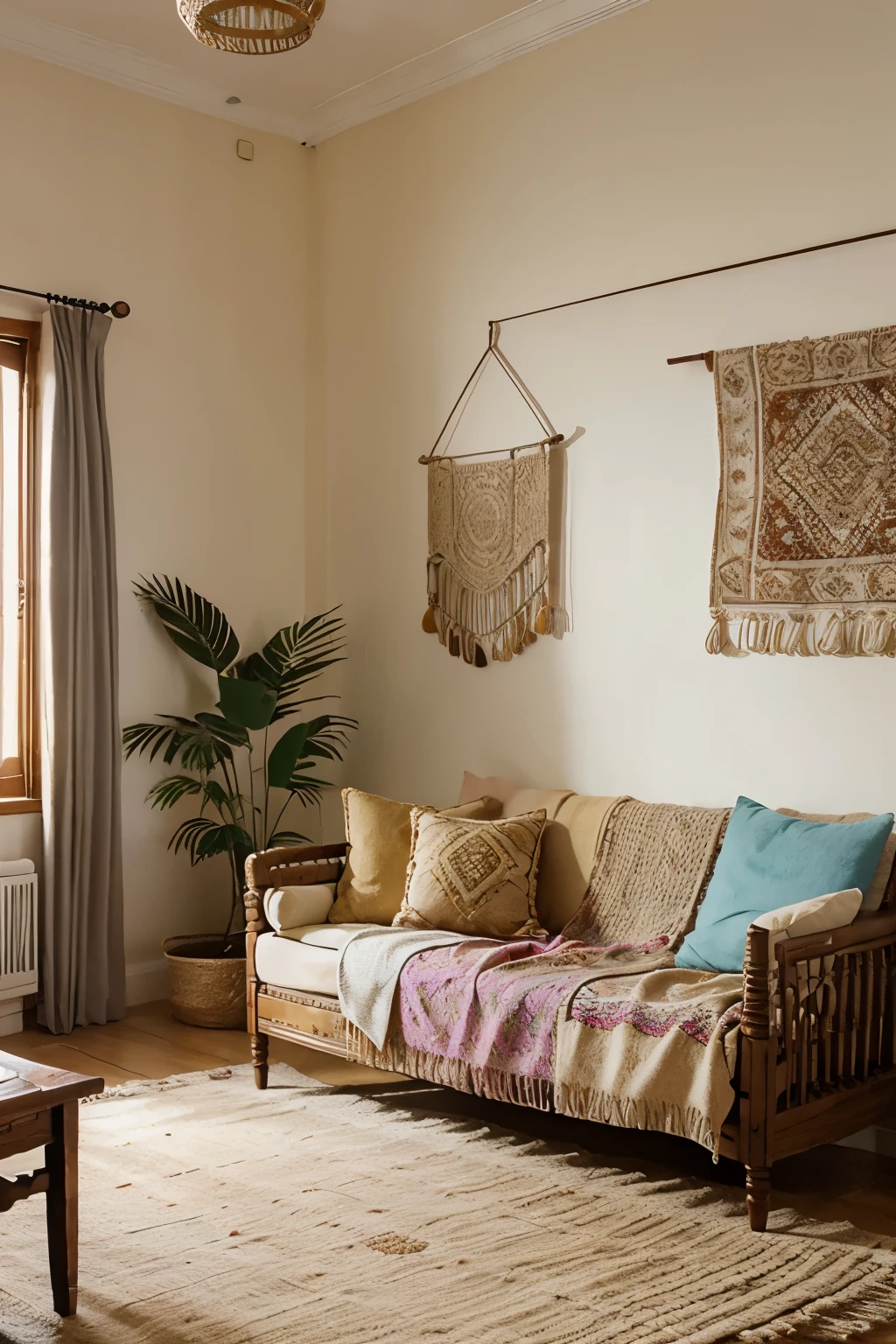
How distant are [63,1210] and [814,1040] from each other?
1.57 m

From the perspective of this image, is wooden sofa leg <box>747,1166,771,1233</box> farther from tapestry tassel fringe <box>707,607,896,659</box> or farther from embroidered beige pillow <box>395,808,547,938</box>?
tapestry tassel fringe <box>707,607,896,659</box>

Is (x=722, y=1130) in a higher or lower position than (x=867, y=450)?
lower

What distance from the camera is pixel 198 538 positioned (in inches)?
190

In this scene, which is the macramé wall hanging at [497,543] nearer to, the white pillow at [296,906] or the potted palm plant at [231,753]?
the potted palm plant at [231,753]

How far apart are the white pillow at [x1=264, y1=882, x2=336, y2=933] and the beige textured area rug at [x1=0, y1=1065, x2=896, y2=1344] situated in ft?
2.00

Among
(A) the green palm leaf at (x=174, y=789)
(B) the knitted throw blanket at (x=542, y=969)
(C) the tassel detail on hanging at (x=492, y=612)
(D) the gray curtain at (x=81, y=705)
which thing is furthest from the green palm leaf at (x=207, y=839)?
(B) the knitted throw blanket at (x=542, y=969)

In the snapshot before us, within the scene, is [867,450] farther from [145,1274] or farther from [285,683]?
[145,1274]

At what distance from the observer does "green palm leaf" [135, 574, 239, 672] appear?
14.9 feet

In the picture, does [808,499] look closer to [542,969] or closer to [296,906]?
[542,969]

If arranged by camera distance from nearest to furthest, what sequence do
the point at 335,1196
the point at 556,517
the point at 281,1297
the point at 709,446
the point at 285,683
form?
1. the point at 281,1297
2. the point at 335,1196
3. the point at 709,446
4. the point at 556,517
5. the point at 285,683

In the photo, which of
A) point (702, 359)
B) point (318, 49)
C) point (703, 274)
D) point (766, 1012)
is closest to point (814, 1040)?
point (766, 1012)

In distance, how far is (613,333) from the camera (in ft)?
13.1

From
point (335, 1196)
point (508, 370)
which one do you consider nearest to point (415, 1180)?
point (335, 1196)

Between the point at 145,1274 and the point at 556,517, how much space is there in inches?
99.8
